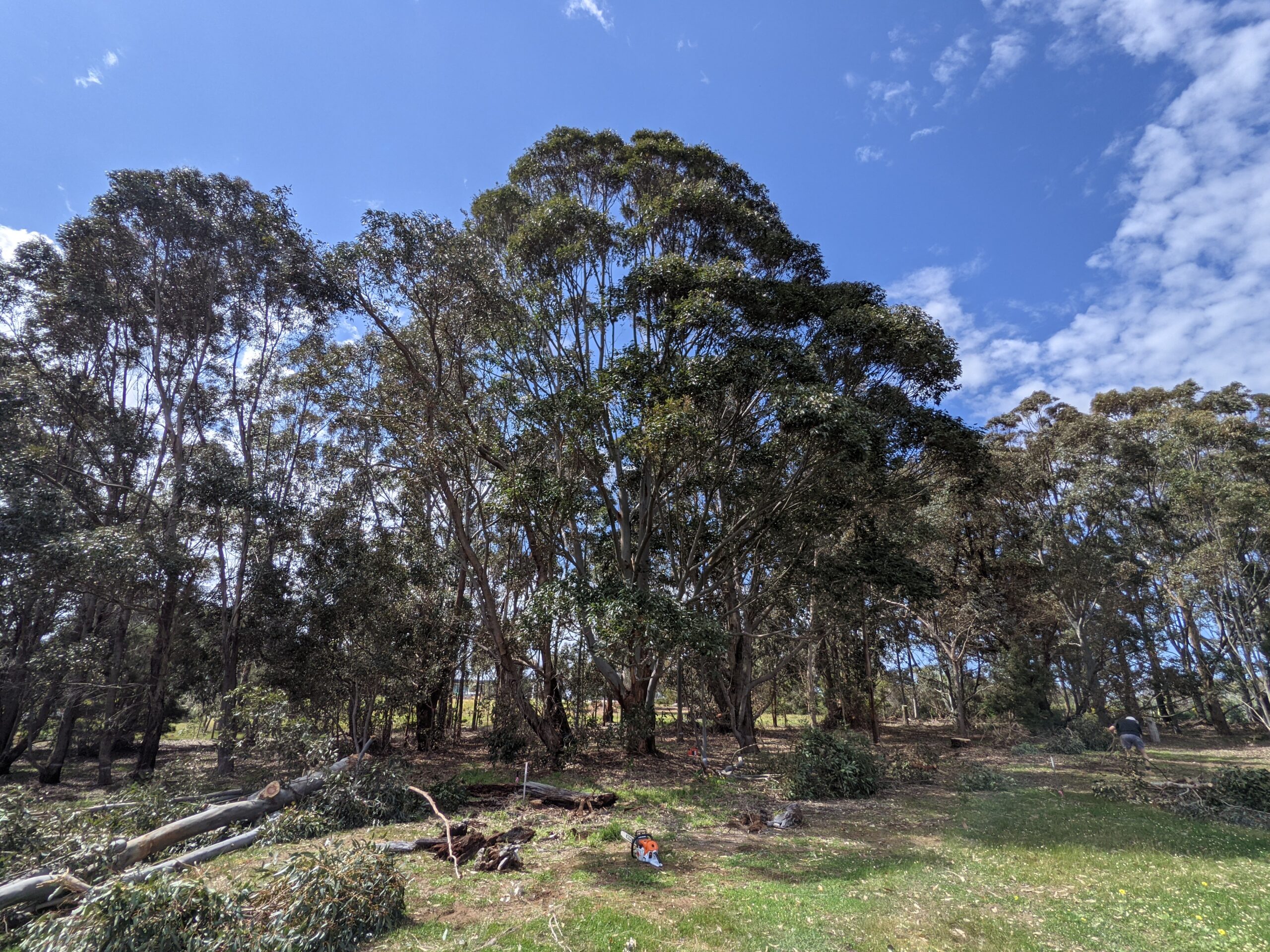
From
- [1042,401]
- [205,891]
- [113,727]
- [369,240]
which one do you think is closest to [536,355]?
[369,240]

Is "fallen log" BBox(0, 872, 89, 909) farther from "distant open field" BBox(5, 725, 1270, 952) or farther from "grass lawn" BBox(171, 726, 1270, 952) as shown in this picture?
"grass lawn" BBox(171, 726, 1270, 952)

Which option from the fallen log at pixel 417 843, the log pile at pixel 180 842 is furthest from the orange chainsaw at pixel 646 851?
the log pile at pixel 180 842

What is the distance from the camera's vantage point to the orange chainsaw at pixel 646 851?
7609 millimetres

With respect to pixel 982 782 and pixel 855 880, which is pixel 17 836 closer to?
pixel 855 880

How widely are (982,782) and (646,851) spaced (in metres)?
10.8

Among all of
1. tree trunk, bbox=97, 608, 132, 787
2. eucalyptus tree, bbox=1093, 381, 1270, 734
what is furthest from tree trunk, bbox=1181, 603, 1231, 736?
tree trunk, bbox=97, 608, 132, 787

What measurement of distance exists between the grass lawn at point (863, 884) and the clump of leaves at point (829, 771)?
1215 mm

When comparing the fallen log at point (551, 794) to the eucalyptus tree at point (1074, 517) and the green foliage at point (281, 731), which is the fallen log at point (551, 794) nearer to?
the green foliage at point (281, 731)

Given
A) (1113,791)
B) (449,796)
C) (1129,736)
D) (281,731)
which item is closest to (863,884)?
(449,796)

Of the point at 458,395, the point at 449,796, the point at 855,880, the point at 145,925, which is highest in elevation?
the point at 458,395

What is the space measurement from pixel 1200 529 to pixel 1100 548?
345 cm

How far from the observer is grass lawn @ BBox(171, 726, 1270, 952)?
18.1 feet

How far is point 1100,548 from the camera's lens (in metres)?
24.7

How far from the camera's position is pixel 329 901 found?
525cm
